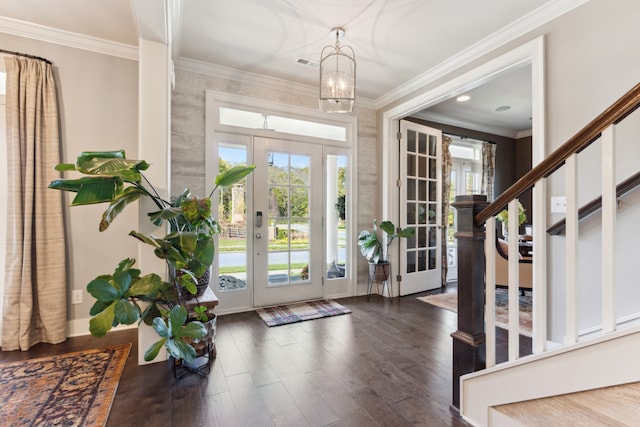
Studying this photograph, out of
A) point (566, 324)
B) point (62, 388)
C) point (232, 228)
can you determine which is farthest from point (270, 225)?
point (566, 324)

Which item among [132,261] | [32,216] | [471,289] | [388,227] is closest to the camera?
[471,289]

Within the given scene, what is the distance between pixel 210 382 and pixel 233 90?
2.90 meters

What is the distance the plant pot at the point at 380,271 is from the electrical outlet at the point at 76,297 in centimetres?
309

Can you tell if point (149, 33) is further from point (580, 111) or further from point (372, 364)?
point (580, 111)

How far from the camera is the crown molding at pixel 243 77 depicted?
3162mm

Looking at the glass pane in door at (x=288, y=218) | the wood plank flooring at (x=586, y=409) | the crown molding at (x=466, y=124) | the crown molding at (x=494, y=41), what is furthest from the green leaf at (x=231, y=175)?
the crown molding at (x=466, y=124)

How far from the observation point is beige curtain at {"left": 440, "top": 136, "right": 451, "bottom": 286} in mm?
4770

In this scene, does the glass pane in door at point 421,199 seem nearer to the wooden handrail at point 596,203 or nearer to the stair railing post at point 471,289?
the wooden handrail at point 596,203

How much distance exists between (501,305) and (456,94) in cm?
261

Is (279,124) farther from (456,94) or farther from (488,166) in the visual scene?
(488,166)

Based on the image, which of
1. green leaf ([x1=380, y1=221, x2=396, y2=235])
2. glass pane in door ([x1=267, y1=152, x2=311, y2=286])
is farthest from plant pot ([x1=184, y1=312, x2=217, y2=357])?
green leaf ([x1=380, y1=221, x2=396, y2=235])

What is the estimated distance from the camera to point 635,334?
1037 millimetres

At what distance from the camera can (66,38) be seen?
2.64 m

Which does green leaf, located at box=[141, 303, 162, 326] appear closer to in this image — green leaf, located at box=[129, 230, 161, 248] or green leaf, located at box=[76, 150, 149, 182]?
green leaf, located at box=[129, 230, 161, 248]
